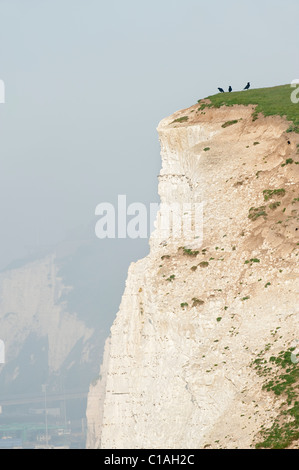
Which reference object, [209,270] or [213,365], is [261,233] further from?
[213,365]

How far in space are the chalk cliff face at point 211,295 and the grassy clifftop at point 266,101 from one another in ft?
2.90

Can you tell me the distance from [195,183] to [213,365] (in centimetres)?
1701

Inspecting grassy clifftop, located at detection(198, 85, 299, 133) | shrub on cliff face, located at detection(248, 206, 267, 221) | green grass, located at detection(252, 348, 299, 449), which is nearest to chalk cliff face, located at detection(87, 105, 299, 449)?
shrub on cliff face, located at detection(248, 206, 267, 221)

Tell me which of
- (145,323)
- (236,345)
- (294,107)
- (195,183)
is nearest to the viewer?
(236,345)

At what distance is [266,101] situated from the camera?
70188mm

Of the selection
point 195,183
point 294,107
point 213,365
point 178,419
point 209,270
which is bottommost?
point 178,419

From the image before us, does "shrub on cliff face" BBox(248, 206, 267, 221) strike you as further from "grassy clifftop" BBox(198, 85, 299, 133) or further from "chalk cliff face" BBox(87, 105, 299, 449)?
"grassy clifftop" BBox(198, 85, 299, 133)

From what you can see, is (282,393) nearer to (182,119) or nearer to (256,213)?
(256,213)

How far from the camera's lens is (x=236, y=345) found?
49.8 metres

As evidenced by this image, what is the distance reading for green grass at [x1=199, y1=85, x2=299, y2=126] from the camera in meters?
65.8

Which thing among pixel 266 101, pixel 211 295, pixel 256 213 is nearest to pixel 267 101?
pixel 266 101
